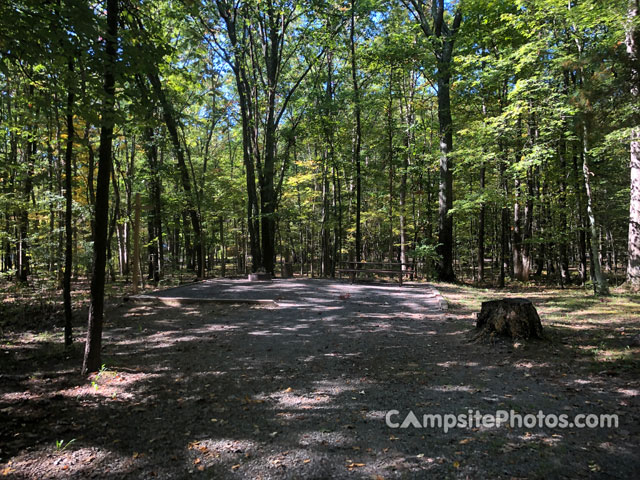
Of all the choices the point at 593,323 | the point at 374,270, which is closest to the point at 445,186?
the point at 374,270

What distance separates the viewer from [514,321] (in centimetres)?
505

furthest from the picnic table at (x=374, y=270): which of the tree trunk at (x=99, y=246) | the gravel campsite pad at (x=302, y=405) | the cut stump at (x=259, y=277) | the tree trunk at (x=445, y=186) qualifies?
the tree trunk at (x=99, y=246)

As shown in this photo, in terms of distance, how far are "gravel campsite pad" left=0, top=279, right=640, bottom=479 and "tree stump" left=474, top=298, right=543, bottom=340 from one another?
23 cm

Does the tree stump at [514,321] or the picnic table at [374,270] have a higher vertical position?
the picnic table at [374,270]

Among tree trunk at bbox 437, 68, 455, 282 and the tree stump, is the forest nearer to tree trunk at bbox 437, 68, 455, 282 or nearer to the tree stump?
tree trunk at bbox 437, 68, 455, 282

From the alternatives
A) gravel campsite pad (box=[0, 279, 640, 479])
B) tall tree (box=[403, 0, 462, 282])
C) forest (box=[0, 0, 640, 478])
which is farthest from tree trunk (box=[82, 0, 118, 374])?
tall tree (box=[403, 0, 462, 282])

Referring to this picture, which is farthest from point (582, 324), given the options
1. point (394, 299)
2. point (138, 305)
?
point (138, 305)

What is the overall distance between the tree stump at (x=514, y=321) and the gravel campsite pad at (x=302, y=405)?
234 millimetres

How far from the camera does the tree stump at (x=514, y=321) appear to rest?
16.5 ft

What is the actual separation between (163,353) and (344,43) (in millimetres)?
14924

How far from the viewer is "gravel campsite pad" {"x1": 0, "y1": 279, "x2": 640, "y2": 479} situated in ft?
7.95

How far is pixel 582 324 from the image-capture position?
5.89 m

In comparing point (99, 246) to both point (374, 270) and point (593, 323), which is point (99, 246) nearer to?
point (593, 323)

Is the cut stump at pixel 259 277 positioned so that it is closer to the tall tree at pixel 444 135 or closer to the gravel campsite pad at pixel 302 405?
the gravel campsite pad at pixel 302 405
